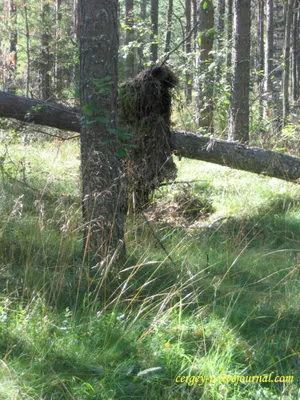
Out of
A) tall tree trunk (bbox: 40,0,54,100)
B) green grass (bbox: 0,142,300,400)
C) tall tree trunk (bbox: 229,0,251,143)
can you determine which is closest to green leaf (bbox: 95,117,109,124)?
green grass (bbox: 0,142,300,400)

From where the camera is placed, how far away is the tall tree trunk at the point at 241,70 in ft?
25.9

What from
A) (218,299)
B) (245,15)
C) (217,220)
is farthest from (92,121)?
(245,15)

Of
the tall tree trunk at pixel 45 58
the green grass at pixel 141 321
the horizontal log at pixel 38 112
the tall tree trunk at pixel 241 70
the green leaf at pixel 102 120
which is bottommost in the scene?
the green grass at pixel 141 321

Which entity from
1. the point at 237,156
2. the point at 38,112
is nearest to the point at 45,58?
the point at 38,112

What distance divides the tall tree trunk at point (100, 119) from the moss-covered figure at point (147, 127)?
5.75ft

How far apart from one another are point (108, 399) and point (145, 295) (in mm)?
1142

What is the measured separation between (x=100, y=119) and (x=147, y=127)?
220cm

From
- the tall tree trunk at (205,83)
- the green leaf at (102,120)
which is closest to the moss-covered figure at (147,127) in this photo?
the green leaf at (102,120)

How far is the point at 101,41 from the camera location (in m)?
3.90

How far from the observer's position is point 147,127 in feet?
19.6

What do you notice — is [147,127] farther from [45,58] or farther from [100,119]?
[45,58]

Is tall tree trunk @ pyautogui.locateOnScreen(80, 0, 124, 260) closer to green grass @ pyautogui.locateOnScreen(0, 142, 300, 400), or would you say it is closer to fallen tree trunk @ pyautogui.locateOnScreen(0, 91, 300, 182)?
green grass @ pyautogui.locateOnScreen(0, 142, 300, 400)

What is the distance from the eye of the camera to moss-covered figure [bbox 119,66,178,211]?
587 cm

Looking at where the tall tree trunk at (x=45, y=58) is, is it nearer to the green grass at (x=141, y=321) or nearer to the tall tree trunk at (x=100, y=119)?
the tall tree trunk at (x=100, y=119)
